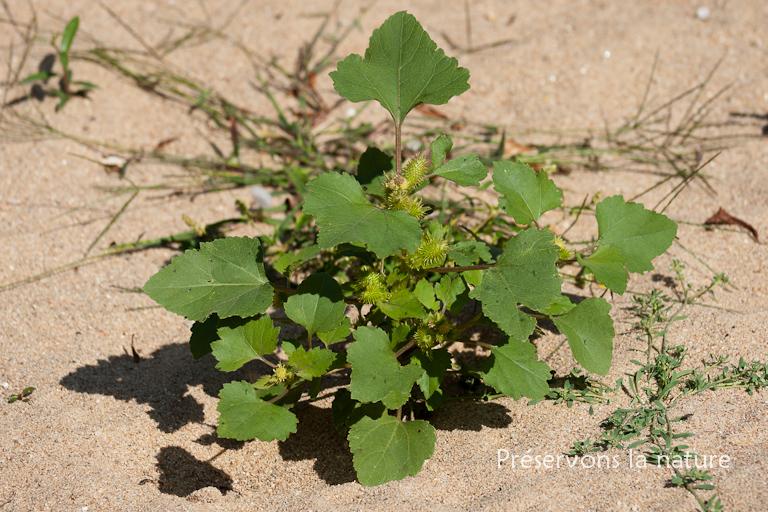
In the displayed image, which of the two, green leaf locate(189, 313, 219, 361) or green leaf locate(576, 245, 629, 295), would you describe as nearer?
green leaf locate(576, 245, 629, 295)

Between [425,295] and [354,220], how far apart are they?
41 cm

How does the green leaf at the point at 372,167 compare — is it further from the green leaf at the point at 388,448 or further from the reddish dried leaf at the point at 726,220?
the reddish dried leaf at the point at 726,220

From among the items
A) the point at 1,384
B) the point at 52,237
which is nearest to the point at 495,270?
the point at 1,384

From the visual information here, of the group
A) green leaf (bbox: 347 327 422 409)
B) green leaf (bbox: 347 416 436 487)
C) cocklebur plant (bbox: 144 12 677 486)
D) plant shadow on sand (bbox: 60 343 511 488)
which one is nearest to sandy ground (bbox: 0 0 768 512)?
plant shadow on sand (bbox: 60 343 511 488)

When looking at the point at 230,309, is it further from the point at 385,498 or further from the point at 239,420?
the point at 385,498

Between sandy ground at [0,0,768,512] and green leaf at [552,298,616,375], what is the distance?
288 millimetres

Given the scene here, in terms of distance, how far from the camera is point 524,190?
2209 millimetres

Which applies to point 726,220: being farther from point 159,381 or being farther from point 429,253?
point 159,381

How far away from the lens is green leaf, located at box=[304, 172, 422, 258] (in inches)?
65.8

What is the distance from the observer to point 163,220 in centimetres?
334

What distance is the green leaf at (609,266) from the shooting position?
2.02 m

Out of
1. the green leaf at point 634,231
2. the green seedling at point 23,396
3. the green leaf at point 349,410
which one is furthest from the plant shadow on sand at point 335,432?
the green seedling at point 23,396

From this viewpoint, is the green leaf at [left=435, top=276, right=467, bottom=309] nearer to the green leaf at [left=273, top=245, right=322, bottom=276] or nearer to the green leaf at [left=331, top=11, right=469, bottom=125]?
the green leaf at [left=273, top=245, right=322, bottom=276]

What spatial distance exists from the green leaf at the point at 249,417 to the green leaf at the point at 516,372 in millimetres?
618
